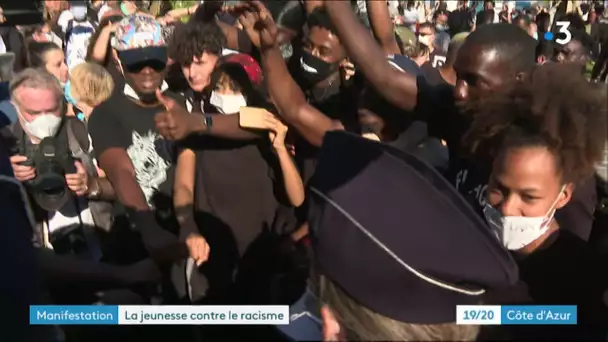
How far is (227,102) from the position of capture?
179cm

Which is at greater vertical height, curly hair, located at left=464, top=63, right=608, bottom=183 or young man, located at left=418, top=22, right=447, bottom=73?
curly hair, located at left=464, top=63, right=608, bottom=183

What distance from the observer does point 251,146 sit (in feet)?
5.87

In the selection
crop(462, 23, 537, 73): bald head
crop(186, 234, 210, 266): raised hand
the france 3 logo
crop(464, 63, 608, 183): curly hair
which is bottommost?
crop(186, 234, 210, 266): raised hand

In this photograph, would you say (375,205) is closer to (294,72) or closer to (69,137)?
Answer: (294,72)

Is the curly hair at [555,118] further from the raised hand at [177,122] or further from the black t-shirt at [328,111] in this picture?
the raised hand at [177,122]

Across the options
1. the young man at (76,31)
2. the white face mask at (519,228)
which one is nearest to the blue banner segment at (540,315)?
the white face mask at (519,228)

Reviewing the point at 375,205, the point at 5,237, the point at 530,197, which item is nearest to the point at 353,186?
the point at 375,205

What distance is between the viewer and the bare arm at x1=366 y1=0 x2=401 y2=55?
1679 millimetres

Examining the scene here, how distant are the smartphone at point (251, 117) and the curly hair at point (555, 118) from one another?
0.61 metres

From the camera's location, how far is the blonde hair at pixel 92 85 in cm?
190

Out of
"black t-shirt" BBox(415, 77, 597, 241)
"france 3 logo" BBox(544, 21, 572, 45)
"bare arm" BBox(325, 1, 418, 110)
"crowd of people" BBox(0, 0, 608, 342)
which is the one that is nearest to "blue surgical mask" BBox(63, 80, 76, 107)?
"crowd of people" BBox(0, 0, 608, 342)

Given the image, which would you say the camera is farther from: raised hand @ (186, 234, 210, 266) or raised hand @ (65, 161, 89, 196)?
raised hand @ (186, 234, 210, 266)

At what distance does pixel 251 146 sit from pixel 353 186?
0.81 m

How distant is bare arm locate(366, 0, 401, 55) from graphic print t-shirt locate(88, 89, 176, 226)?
658 millimetres
